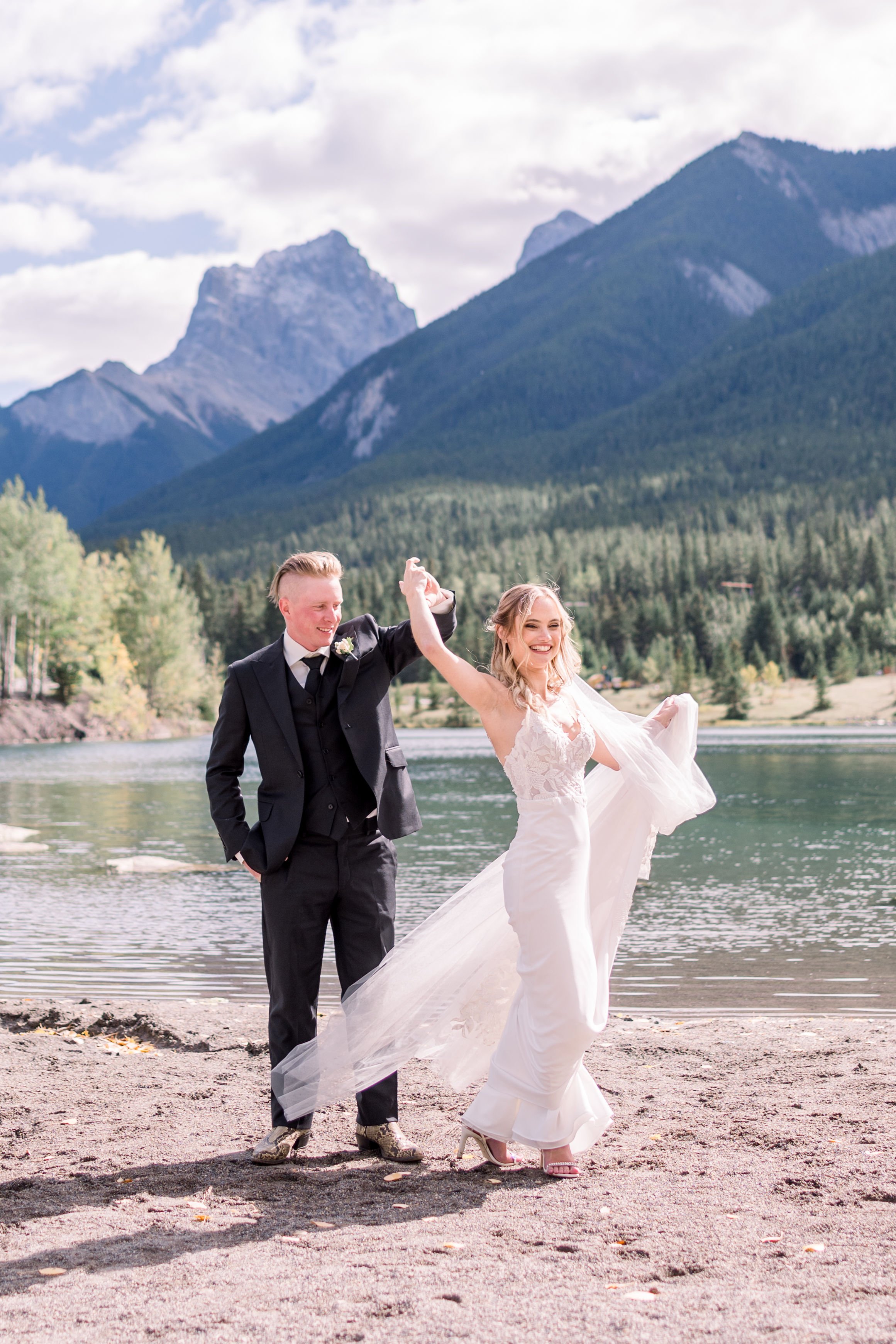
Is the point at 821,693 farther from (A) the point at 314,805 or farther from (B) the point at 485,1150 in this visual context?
(A) the point at 314,805

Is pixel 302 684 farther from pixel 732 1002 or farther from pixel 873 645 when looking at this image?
pixel 873 645

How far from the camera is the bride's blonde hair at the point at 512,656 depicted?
6047 millimetres

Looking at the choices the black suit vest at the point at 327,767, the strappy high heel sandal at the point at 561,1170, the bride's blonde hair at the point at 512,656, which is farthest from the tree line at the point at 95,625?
the strappy high heel sandal at the point at 561,1170

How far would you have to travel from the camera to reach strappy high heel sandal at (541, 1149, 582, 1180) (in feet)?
18.8

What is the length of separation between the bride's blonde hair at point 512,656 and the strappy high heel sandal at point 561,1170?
2.20 m

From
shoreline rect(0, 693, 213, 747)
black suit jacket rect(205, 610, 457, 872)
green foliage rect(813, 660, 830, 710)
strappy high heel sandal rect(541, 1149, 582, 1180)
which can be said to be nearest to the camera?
strappy high heel sandal rect(541, 1149, 582, 1180)

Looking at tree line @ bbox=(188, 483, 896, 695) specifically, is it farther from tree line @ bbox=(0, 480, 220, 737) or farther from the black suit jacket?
the black suit jacket

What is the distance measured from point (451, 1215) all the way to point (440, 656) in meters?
2.52

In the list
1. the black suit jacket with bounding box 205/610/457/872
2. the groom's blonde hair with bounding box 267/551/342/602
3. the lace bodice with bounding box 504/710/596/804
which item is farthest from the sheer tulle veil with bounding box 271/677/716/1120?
the groom's blonde hair with bounding box 267/551/342/602

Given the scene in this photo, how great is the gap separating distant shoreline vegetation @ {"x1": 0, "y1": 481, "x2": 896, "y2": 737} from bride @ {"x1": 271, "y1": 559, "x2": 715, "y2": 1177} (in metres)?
49.2

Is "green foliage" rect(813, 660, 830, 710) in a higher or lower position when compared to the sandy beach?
lower

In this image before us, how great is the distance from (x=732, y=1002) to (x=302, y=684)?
734cm

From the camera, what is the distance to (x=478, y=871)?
2394 centimetres

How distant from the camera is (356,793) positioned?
6.15 m
